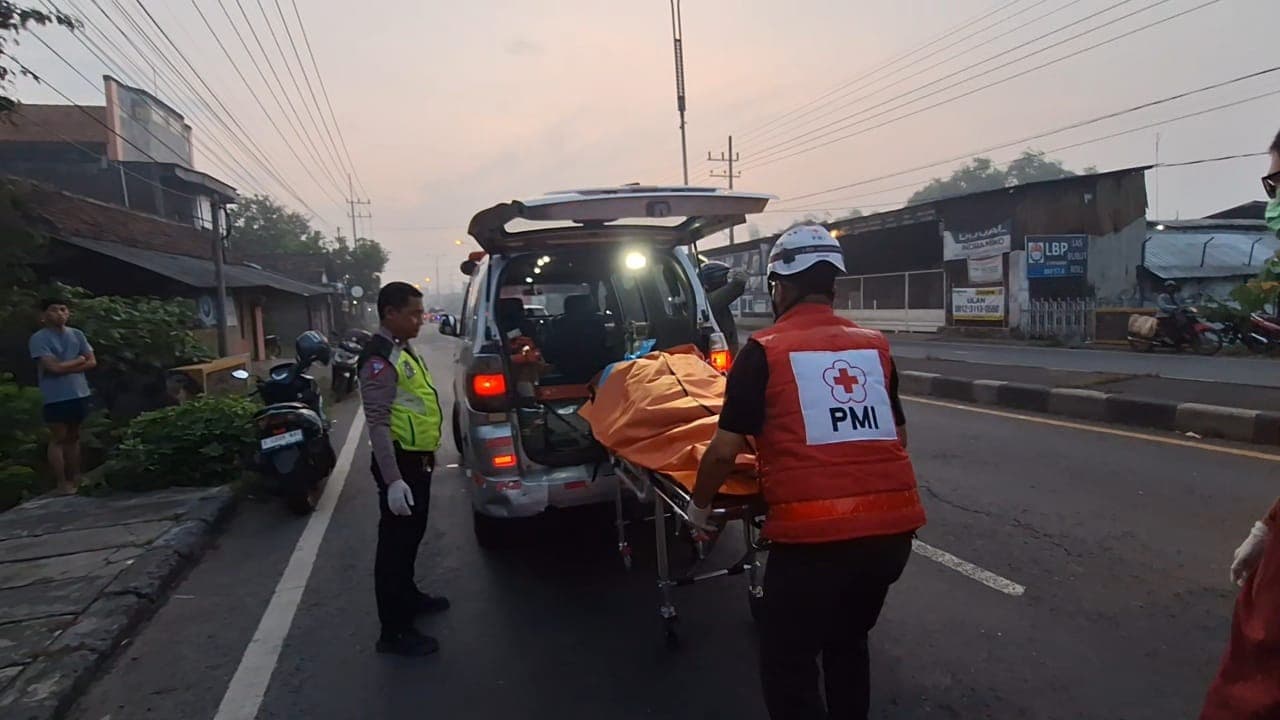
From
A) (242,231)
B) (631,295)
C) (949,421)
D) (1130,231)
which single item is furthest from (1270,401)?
(242,231)

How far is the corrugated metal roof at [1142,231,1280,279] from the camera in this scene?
67.7 feet

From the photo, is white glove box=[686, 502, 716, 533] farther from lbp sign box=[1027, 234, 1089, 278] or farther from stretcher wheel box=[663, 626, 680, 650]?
lbp sign box=[1027, 234, 1089, 278]

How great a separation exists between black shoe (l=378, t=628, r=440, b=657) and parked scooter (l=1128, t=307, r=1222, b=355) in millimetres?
16512

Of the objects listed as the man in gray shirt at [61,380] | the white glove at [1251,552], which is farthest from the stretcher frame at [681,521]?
the man in gray shirt at [61,380]

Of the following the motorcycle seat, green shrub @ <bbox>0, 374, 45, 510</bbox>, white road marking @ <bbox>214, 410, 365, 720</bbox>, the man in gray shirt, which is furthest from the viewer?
green shrub @ <bbox>0, 374, 45, 510</bbox>

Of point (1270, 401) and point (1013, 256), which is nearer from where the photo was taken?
point (1270, 401)

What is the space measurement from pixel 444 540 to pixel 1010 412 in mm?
6807

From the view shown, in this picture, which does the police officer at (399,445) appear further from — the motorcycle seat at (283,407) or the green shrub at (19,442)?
the green shrub at (19,442)

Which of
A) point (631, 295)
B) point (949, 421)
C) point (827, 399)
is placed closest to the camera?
point (827, 399)

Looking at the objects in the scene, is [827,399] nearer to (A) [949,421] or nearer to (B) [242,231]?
(A) [949,421]

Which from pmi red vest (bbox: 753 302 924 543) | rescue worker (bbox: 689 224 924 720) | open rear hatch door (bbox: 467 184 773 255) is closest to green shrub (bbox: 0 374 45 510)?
open rear hatch door (bbox: 467 184 773 255)

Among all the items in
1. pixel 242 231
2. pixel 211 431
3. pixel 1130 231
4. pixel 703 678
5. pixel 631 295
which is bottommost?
pixel 703 678

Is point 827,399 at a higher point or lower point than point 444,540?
higher

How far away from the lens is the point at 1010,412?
339 inches
